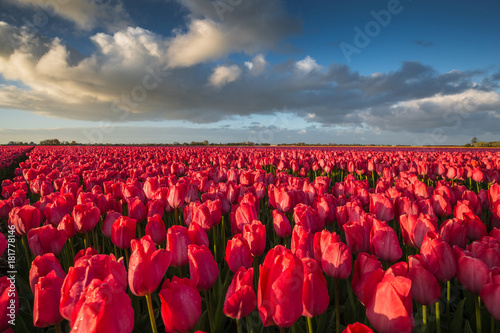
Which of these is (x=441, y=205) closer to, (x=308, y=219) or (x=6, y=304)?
(x=308, y=219)

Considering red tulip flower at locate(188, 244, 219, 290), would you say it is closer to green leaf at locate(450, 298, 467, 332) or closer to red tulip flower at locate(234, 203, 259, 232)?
red tulip flower at locate(234, 203, 259, 232)

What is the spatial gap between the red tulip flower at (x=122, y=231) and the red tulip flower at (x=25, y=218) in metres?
1.12

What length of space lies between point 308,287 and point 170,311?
61cm

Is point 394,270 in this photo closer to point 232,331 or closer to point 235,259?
point 235,259

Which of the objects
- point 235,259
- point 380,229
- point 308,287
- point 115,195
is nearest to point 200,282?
point 235,259

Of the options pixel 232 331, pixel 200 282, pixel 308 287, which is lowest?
pixel 232 331

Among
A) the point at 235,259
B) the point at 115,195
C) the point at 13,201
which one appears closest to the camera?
the point at 235,259

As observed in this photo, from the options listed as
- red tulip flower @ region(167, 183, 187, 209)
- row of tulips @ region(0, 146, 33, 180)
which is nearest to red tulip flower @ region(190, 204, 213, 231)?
red tulip flower @ region(167, 183, 187, 209)

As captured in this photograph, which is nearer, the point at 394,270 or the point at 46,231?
the point at 394,270

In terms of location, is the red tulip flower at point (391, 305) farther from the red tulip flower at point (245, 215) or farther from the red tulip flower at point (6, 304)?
the red tulip flower at point (6, 304)

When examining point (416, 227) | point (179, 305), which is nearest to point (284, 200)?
point (416, 227)

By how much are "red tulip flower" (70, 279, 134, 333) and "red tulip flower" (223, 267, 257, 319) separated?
49cm

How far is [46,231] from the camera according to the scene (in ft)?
7.83

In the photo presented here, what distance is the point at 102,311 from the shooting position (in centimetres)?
99
